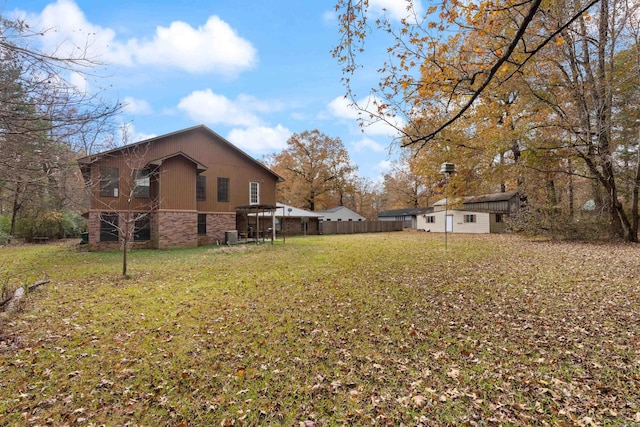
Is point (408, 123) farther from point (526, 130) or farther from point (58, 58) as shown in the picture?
point (526, 130)

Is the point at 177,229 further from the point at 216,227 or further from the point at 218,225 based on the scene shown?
the point at 218,225

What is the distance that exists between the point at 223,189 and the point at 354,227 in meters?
16.8

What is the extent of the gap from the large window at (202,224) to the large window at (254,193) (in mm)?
3414

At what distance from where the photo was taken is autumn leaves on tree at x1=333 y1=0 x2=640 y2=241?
5.17m

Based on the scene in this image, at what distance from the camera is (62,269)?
32.0 ft

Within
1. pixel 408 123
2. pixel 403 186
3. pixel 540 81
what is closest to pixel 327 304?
pixel 408 123

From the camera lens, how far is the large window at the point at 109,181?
1509cm

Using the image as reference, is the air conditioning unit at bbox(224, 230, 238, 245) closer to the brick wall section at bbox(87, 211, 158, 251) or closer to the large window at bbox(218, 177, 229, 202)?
the large window at bbox(218, 177, 229, 202)

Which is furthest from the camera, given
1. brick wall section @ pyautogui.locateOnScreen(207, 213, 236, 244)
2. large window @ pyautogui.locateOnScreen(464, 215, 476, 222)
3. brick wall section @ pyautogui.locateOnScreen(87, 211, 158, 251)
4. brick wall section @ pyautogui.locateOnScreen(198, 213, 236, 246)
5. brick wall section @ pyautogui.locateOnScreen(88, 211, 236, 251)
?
large window @ pyautogui.locateOnScreen(464, 215, 476, 222)

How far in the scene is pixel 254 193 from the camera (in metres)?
20.5

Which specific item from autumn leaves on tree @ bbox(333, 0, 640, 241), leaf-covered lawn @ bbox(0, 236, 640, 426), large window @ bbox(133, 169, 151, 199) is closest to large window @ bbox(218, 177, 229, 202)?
large window @ bbox(133, 169, 151, 199)

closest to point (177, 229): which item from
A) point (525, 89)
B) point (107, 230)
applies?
point (107, 230)

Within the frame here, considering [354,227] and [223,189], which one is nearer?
[223,189]

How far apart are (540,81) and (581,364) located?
13.0 meters
